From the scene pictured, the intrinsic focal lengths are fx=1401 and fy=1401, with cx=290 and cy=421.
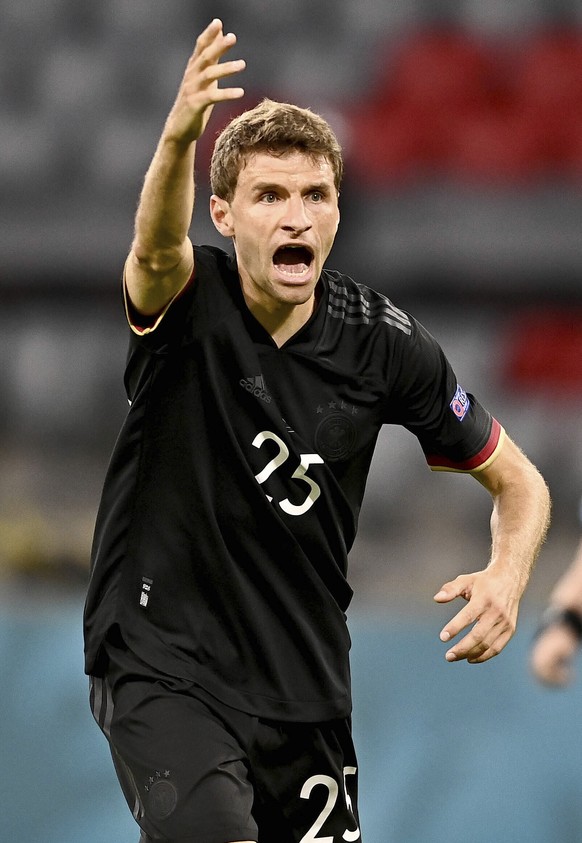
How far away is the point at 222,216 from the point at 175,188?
0.45 m

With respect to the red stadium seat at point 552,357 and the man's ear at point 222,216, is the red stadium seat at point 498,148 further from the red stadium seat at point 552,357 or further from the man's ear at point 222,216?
the man's ear at point 222,216

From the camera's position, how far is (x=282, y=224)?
278 centimetres

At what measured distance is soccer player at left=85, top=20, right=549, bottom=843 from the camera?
2.69 meters

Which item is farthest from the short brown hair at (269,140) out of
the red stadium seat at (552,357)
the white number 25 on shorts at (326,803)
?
the red stadium seat at (552,357)

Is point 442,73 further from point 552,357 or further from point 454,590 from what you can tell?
point 454,590

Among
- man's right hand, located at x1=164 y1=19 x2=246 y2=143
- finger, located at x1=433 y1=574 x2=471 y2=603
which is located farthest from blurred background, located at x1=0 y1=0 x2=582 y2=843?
man's right hand, located at x1=164 y1=19 x2=246 y2=143

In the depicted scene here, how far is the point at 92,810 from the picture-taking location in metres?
4.03

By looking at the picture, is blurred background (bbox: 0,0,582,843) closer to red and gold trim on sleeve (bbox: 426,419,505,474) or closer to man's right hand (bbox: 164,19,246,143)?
red and gold trim on sleeve (bbox: 426,419,505,474)

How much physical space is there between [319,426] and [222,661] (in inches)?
20.2

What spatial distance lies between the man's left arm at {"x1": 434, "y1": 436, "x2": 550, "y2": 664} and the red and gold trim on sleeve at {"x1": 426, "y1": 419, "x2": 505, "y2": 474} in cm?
1

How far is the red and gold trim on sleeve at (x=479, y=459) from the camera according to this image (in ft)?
10.2

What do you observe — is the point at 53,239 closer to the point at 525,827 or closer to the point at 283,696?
the point at 525,827

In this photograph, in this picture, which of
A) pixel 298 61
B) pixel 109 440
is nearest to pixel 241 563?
pixel 109 440

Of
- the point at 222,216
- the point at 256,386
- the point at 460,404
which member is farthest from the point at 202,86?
the point at 460,404
